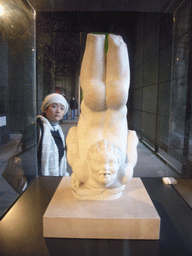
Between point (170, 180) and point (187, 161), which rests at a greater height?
point (187, 161)

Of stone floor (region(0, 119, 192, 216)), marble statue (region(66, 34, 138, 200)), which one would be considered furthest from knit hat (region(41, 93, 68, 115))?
marble statue (region(66, 34, 138, 200))

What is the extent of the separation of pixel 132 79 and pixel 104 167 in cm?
162

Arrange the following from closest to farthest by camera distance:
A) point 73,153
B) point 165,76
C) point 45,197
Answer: point 73,153 < point 45,197 < point 165,76

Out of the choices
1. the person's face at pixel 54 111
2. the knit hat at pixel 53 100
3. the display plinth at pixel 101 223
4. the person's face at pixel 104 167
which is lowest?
the display plinth at pixel 101 223

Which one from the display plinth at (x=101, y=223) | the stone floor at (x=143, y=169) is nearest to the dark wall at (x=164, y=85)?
the stone floor at (x=143, y=169)

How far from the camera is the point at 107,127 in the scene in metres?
1.75

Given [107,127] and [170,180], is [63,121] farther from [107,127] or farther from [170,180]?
[170,180]

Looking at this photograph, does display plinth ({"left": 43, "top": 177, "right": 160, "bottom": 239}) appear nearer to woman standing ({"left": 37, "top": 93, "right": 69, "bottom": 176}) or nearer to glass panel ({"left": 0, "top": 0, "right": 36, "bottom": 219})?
glass panel ({"left": 0, "top": 0, "right": 36, "bottom": 219})

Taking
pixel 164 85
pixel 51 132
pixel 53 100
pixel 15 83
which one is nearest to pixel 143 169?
pixel 164 85

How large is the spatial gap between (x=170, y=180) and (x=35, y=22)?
248cm

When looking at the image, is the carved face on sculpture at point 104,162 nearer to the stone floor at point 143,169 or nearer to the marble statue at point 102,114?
the marble statue at point 102,114

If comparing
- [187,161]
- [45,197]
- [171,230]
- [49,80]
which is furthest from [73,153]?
[187,161]

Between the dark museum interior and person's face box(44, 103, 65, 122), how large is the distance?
28 centimetres

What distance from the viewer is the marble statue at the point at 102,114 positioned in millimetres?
1656
